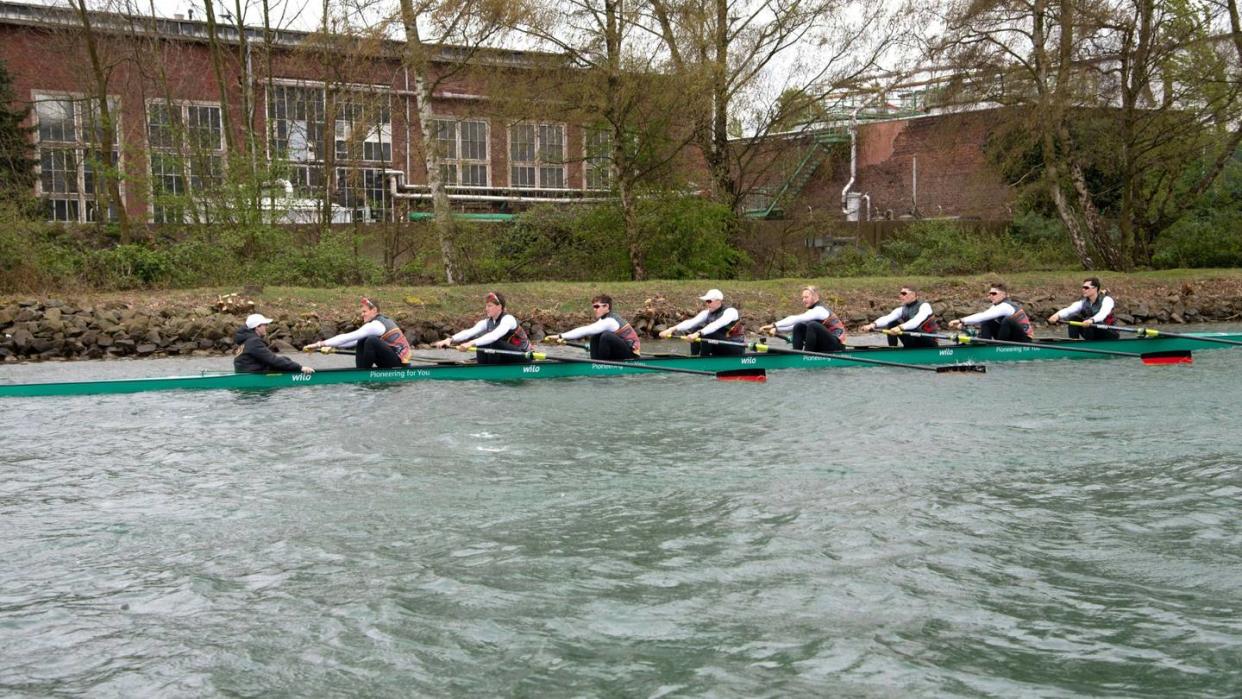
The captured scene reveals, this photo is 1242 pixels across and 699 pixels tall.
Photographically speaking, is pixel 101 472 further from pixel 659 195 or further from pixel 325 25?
pixel 659 195

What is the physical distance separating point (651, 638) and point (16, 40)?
2972 cm

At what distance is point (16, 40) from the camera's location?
98.9 ft

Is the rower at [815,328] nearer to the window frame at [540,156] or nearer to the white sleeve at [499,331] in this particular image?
the white sleeve at [499,331]

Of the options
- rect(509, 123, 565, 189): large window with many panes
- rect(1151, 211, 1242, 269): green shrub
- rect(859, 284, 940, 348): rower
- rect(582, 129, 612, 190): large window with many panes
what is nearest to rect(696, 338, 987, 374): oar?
rect(859, 284, 940, 348): rower

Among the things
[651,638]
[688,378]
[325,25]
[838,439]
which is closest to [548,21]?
[325,25]

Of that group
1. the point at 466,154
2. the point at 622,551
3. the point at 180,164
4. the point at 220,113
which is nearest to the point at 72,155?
the point at 220,113

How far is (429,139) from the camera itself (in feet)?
84.8

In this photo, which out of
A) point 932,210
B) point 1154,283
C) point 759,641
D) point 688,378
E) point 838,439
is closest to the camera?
point 759,641

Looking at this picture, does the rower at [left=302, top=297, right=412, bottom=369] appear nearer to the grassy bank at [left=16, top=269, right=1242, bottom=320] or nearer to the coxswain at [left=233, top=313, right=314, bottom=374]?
the coxswain at [left=233, top=313, right=314, bottom=374]

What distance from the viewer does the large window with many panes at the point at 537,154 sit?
28203mm

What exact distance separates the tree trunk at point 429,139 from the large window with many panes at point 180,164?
16.7 feet

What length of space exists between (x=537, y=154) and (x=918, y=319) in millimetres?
13097

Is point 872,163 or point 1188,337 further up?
point 872,163

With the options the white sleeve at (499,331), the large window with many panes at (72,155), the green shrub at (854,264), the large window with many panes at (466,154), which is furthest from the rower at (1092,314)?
the large window with many panes at (72,155)
